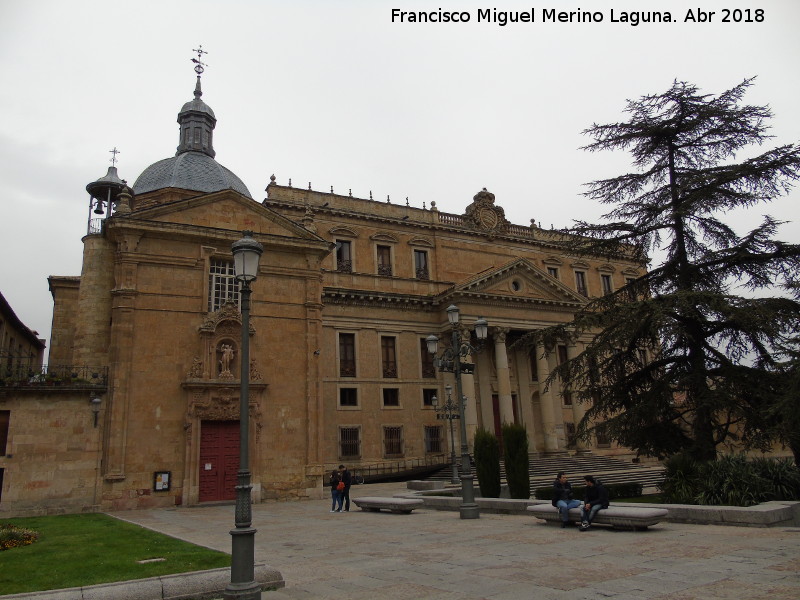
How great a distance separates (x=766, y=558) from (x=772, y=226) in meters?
12.1

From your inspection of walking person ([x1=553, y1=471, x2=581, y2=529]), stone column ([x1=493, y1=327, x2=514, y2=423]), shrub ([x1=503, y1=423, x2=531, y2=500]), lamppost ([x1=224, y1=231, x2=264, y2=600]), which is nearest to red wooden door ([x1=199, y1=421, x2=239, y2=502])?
shrub ([x1=503, y1=423, x2=531, y2=500])

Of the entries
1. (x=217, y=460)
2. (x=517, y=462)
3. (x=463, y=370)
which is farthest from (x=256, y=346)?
(x=517, y=462)

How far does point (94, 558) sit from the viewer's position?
10.3 metres

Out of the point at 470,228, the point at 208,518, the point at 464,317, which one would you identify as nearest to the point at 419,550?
the point at 208,518

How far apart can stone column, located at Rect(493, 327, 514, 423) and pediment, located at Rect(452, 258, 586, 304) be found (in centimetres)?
251

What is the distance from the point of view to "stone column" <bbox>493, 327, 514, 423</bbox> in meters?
37.1

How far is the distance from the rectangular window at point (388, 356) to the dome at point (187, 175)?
12.1 m

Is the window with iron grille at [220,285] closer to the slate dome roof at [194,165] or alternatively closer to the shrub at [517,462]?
the slate dome roof at [194,165]

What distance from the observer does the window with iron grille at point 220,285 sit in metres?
24.7

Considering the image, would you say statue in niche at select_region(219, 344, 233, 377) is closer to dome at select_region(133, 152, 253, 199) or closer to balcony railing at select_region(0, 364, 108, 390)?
balcony railing at select_region(0, 364, 108, 390)

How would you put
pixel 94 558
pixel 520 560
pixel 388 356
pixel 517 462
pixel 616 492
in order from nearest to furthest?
pixel 520 560, pixel 94 558, pixel 517 462, pixel 616 492, pixel 388 356

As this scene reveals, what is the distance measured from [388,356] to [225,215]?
1542cm

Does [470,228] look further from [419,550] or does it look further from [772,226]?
[419,550]

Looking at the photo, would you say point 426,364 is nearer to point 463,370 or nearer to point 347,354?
point 347,354
